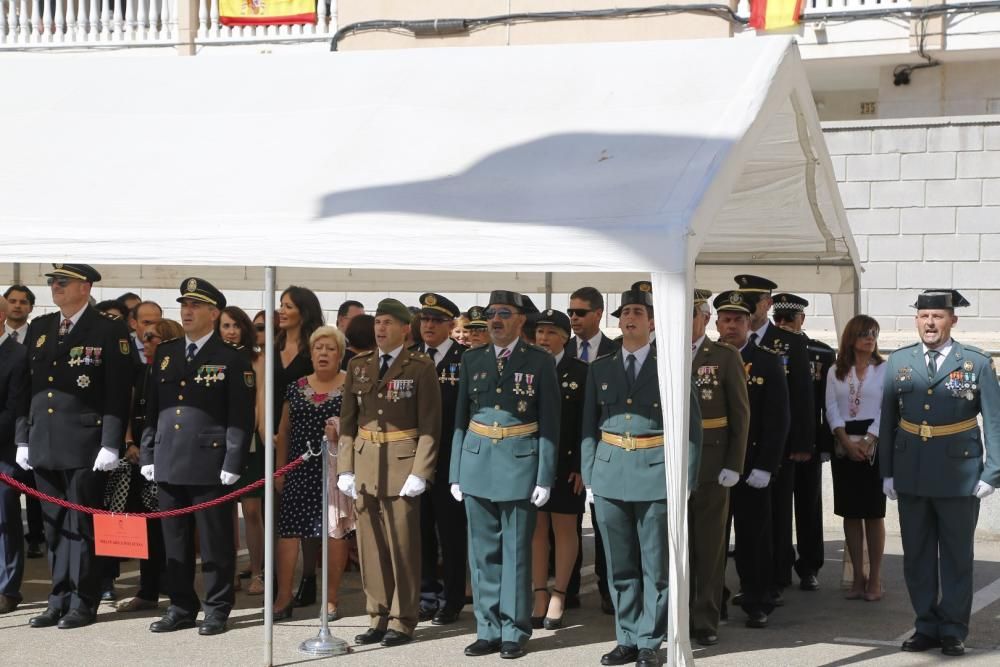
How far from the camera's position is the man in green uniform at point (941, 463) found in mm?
6676

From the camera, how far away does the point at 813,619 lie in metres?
7.61

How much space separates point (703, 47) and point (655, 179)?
61.1 inches

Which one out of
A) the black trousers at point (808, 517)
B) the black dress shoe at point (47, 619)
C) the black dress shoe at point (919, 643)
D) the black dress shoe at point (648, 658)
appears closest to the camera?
the black dress shoe at point (648, 658)

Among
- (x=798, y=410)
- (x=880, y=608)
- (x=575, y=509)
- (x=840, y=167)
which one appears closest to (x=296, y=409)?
(x=575, y=509)

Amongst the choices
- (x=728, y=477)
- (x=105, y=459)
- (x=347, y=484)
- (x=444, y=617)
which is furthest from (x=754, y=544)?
(x=105, y=459)

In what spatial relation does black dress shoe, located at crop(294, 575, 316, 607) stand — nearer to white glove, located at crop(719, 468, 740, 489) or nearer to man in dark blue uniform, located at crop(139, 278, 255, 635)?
man in dark blue uniform, located at crop(139, 278, 255, 635)

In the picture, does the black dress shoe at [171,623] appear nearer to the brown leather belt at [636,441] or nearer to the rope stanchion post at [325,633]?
the rope stanchion post at [325,633]

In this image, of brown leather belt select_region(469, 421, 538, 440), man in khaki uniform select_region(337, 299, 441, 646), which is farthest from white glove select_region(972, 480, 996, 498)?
man in khaki uniform select_region(337, 299, 441, 646)

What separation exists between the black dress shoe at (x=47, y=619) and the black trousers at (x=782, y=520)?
12.2 feet

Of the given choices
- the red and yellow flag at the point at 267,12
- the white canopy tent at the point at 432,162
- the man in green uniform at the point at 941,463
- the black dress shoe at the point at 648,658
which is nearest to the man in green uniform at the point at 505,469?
the white canopy tent at the point at 432,162

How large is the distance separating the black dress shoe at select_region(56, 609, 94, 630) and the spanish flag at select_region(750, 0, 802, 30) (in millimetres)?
10153

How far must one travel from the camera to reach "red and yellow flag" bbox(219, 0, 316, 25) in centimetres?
1662

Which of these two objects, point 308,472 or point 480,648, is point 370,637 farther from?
point 308,472

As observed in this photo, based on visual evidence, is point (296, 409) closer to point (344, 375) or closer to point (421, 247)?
point (344, 375)
